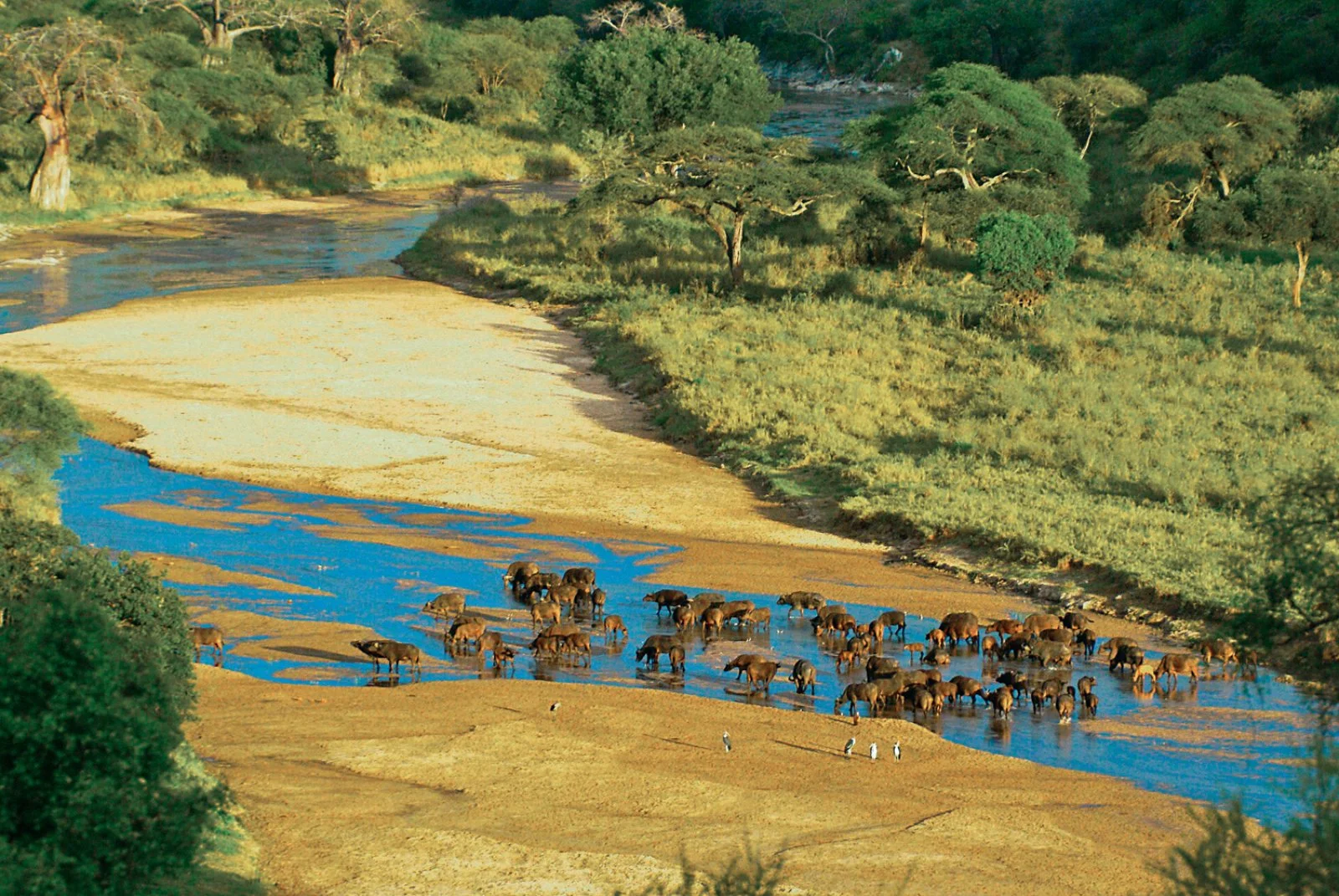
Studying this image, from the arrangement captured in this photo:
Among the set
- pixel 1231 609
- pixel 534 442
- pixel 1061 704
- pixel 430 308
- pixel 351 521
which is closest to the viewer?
pixel 1061 704

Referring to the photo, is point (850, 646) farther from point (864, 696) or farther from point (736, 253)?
point (736, 253)

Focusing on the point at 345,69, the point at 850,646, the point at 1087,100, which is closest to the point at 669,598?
the point at 850,646

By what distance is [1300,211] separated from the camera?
36.6 metres

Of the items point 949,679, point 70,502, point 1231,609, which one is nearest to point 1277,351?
point 1231,609

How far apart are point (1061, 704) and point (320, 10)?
7274 centimetres

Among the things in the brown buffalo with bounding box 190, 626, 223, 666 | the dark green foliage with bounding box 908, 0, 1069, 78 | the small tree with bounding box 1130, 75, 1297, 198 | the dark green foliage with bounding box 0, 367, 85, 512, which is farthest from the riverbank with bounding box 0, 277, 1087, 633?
the dark green foliage with bounding box 908, 0, 1069, 78

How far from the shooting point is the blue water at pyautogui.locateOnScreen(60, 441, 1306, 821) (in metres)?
15.9

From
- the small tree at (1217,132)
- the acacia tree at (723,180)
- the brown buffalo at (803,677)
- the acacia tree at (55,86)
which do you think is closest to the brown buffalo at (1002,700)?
the brown buffalo at (803,677)

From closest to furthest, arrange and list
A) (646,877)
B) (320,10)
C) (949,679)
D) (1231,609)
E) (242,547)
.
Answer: (646,877), (949,679), (1231,609), (242,547), (320,10)

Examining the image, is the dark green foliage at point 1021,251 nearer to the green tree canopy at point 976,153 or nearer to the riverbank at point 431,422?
the green tree canopy at point 976,153

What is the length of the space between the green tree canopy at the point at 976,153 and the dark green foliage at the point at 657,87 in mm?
16302

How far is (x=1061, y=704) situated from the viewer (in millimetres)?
16750

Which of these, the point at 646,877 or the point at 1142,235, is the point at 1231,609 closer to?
the point at 646,877

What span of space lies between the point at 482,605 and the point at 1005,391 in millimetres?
13628
